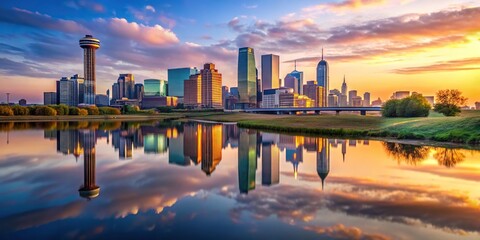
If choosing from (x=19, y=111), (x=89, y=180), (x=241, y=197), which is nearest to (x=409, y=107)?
(x=241, y=197)

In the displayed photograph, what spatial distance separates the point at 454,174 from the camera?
2692 cm

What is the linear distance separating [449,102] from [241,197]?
311 ft

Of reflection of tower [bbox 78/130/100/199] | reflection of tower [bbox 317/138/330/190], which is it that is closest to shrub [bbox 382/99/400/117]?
reflection of tower [bbox 317/138/330/190]

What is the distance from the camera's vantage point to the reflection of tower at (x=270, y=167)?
82.9 feet

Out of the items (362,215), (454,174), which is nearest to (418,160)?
(454,174)

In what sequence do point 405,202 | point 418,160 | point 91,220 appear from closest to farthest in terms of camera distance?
point 91,220
point 405,202
point 418,160

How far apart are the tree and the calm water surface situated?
6390 cm

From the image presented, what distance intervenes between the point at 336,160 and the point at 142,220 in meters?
24.6

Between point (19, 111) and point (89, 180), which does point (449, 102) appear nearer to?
point (89, 180)

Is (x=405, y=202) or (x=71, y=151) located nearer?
(x=405, y=202)

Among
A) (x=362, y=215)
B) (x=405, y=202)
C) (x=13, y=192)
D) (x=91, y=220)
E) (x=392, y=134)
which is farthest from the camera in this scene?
(x=392, y=134)

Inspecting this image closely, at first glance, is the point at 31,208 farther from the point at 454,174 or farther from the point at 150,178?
the point at 454,174

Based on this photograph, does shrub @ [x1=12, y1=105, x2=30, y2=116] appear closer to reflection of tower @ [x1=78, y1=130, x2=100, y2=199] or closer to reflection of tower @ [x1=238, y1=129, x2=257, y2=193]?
reflection of tower @ [x1=78, y1=130, x2=100, y2=199]

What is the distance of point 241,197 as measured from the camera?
19.7 meters
